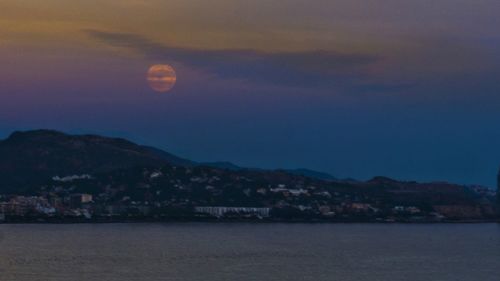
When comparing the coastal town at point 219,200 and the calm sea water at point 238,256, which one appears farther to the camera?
the coastal town at point 219,200

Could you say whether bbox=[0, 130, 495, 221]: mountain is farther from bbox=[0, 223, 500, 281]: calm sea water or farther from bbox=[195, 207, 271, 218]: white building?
bbox=[0, 223, 500, 281]: calm sea water

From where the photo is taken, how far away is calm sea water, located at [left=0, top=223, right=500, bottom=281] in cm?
4741

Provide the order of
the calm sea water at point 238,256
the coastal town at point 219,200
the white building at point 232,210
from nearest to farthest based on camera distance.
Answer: the calm sea water at point 238,256 < the coastal town at point 219,200 < the white building at point 232,210

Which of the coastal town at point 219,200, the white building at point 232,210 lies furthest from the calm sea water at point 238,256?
the white building at point 232,210

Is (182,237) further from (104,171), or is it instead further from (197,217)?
(104,171)

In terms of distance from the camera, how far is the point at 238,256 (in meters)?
57.4

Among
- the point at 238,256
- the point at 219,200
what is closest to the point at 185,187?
the point at 219,200

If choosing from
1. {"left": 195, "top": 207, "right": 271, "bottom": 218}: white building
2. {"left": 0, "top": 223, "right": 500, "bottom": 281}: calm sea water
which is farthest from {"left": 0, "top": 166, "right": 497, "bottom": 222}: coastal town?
{"left": 0, "top": 223, "right": 500, "bottom": 281}: calm sea water

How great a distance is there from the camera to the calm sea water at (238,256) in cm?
4741

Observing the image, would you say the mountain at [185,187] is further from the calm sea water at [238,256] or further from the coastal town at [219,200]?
the calm sea water at [238,256]

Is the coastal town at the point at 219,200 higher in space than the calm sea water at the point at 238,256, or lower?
higher

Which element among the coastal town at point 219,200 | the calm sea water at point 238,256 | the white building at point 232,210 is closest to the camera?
the calm sea water at point 238,256

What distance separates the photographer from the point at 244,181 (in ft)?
433

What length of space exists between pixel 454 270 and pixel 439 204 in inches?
3309
